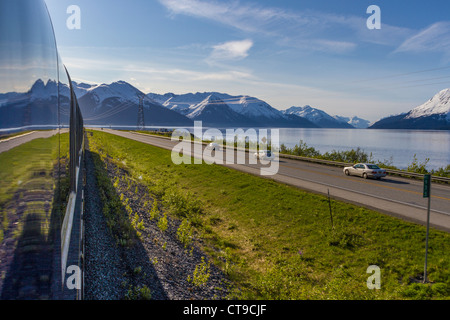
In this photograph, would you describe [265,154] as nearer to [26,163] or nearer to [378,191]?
[378,191]

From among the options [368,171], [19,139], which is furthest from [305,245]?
[368,171]

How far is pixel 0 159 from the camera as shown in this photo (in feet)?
6.90

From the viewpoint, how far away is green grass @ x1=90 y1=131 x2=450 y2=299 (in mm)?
9312

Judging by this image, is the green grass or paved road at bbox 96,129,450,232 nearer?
the green grass

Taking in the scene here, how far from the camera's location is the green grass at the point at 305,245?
9.31 m

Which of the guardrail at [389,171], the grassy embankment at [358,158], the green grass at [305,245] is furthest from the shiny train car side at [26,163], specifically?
the grassy embankment at [358,158]

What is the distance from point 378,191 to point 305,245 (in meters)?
9.46

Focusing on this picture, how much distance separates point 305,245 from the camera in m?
12.9

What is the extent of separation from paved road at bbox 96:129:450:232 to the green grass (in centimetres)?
146

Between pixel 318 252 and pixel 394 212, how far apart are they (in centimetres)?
513

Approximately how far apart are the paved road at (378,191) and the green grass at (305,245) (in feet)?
4.80

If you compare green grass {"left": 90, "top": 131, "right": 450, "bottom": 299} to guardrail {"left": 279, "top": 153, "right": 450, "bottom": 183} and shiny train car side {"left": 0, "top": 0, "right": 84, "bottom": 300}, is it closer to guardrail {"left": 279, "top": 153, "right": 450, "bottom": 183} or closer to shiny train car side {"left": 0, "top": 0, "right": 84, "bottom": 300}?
shiny train car side {"left": 0, "top": 0, "right": 84, "bottom": 300}

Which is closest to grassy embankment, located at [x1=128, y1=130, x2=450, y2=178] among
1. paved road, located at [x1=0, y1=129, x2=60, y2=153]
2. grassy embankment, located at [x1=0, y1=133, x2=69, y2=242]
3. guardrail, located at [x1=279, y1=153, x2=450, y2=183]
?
guardrail, located at [x1=279, y1=153, x2=450, y2=183]

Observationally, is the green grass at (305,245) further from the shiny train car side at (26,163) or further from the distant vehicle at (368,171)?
the distant vehicle at (368,171)
